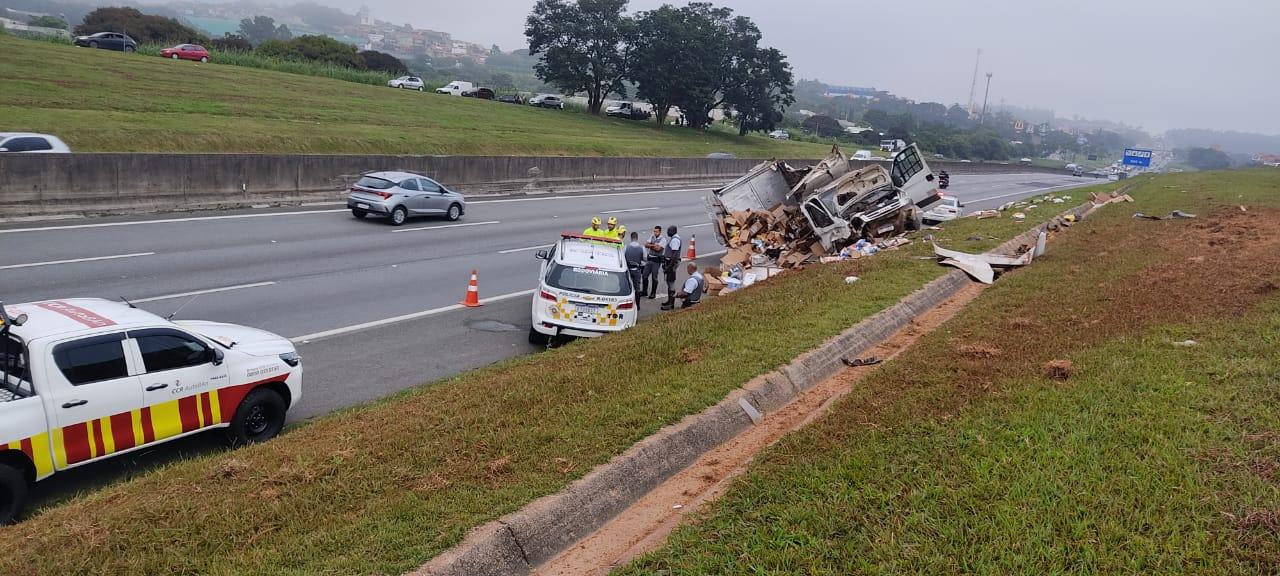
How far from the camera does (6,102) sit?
28.3m

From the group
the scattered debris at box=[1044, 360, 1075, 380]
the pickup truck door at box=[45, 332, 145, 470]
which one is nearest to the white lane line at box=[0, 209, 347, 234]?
the pickup truck door at box=[45, 332, 145, 470]

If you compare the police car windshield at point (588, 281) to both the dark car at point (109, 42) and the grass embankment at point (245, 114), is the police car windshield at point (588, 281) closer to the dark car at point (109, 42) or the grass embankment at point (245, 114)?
the grass embankment at point (245, 114)

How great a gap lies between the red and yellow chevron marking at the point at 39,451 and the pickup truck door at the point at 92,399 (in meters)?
0.07

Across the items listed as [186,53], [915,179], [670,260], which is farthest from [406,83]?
[670,260]

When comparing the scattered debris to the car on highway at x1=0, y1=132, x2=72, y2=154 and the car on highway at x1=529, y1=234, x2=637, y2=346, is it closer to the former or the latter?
the car on highway at x1=529, y1=234, x2=637, y2=346

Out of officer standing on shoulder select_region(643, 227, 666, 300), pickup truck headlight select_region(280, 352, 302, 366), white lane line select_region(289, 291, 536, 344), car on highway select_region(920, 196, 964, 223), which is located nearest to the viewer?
pickup truck headlight select_region(280, 352, 302, 366)

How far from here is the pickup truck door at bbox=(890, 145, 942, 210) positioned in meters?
23.3

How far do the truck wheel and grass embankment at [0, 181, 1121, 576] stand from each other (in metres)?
0.42

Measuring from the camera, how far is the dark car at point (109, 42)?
5028cm

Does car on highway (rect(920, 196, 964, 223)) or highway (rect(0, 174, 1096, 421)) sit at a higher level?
car on highway (rect(920, 196, 964, 223))

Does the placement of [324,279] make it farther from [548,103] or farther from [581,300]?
[548,103]

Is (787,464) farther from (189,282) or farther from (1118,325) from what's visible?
(189,282)

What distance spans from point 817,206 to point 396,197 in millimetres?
11547

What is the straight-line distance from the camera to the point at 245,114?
35.2m
